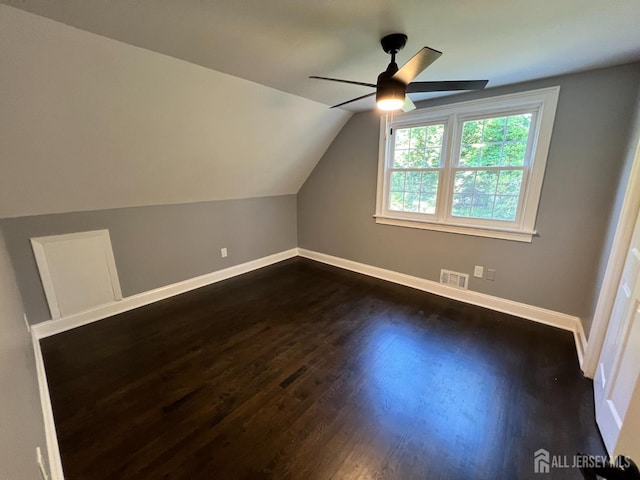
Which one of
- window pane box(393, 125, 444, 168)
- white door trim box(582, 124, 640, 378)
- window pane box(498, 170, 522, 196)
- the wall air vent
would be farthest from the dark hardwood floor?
window pane box(393, 125, 444, 168)

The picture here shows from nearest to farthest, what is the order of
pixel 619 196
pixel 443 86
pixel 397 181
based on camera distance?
pixel 443 86 → pixel 619 196 → pixel 397 181

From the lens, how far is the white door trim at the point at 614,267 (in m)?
1.66

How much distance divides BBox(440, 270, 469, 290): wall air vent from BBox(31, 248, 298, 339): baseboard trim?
2590 millimetres

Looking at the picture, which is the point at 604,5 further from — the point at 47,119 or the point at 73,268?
the point at 73,268

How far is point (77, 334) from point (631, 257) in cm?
427

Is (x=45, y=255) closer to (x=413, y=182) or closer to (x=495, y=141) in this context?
(x=413, y=182)

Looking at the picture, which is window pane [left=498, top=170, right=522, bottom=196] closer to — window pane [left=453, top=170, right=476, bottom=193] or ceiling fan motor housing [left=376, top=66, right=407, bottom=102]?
window pane [left=453, top=170, right=476, bottom=193]

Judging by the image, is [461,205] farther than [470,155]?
Yes

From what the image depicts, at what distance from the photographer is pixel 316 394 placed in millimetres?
1851

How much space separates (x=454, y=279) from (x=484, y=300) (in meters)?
0.37

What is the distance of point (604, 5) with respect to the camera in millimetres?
1353

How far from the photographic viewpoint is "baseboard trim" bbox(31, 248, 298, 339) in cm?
253
